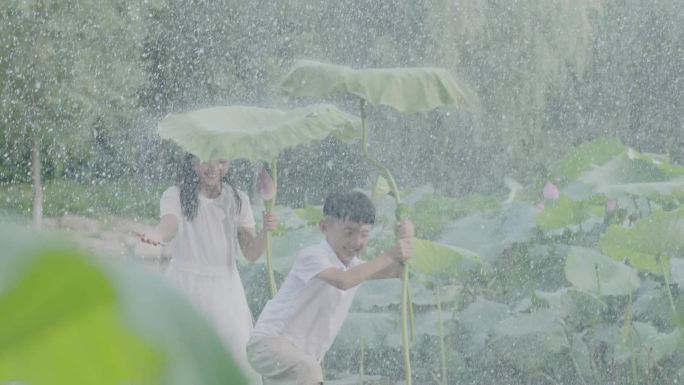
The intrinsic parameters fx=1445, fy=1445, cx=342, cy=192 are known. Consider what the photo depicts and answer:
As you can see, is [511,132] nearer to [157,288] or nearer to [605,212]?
[605,212]

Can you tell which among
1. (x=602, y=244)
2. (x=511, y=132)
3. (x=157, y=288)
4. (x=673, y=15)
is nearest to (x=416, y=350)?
(x=602, y=244)

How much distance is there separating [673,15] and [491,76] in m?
1.04

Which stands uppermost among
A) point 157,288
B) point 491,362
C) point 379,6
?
point 379,6

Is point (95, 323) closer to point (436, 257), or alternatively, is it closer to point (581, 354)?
point (436, 257)

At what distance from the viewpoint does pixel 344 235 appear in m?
2.63

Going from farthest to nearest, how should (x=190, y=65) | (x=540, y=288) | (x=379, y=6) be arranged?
(x=379, y=6)
(x=190, y=65)
(x=540, y=288)

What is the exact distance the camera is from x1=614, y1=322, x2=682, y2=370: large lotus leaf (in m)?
3.36

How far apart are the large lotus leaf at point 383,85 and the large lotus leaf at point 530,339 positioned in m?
0.83

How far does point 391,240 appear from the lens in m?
3.98

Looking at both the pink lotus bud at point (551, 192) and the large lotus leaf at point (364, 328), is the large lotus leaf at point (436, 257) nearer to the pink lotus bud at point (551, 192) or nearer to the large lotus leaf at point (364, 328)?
the large lotus leaf at point (364, 328)

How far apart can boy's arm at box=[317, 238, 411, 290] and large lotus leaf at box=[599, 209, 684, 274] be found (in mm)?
649

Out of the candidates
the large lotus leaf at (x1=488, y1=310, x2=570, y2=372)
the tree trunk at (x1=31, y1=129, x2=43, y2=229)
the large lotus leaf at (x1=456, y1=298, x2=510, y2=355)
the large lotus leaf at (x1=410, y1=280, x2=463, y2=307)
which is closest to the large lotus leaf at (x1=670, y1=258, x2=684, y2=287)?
the large lotus leaf at (x1=488, y1=310, x2=570, y2=372)

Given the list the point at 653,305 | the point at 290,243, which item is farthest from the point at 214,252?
the point at 653,305

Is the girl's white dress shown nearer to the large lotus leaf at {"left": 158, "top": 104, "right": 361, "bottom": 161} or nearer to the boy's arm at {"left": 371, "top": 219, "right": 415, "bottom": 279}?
the large lotus leaf at {"left": 158, "top": 104, "right": 361, "bottom": 161}
